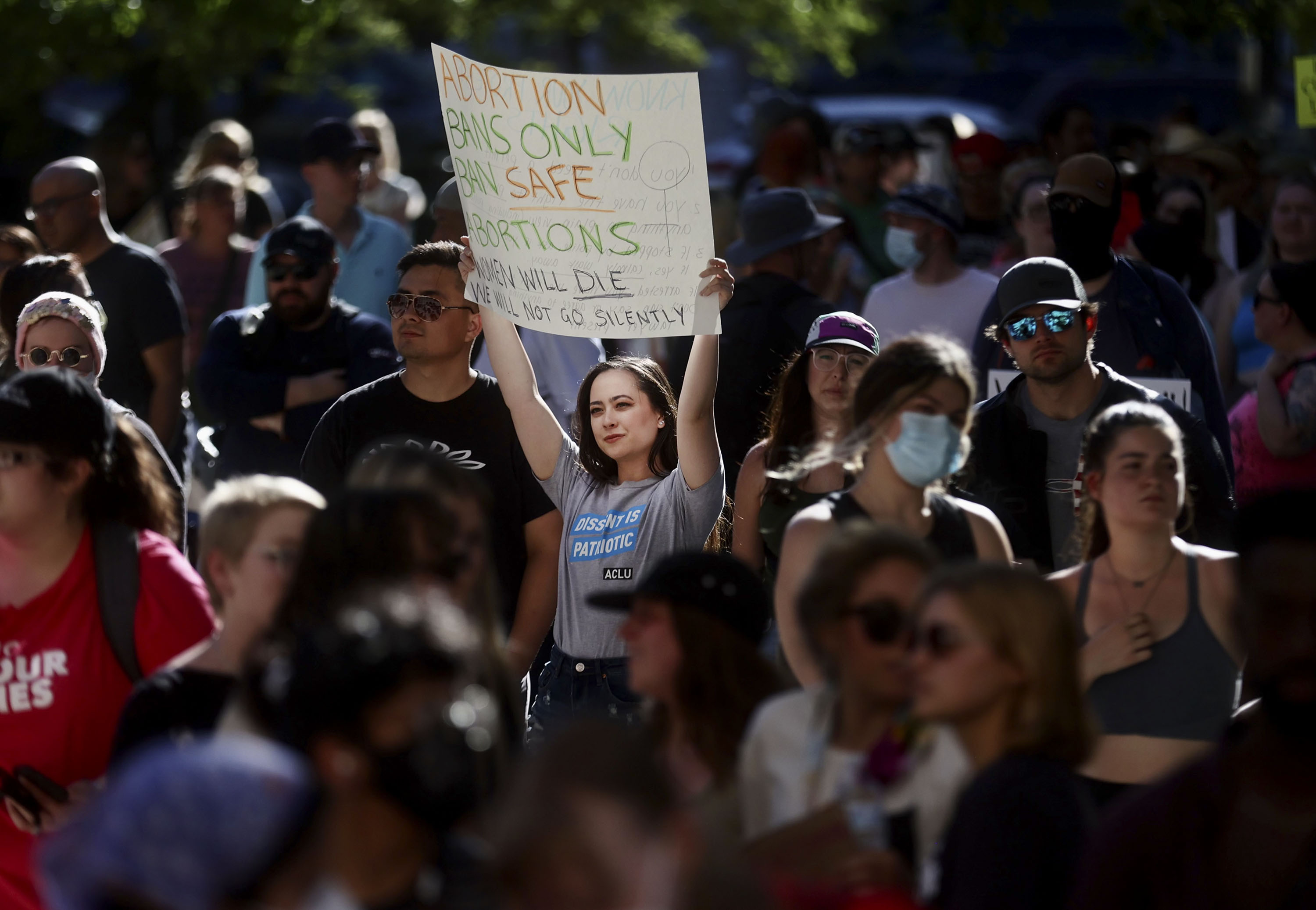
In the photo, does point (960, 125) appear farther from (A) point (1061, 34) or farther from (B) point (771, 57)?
(A) point (1061, 34)

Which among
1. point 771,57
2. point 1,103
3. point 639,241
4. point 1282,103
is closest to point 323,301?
point 639,241

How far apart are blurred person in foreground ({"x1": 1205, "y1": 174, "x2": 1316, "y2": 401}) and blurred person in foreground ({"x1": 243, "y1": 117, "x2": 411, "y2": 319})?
4.11 meters

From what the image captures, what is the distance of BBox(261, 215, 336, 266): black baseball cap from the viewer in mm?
6695

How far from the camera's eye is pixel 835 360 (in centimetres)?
541

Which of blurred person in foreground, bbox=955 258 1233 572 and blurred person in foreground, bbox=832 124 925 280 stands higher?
blurred person in foreground, bbox=832 124 925 280

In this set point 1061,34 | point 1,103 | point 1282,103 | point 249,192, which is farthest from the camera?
point 1061,34

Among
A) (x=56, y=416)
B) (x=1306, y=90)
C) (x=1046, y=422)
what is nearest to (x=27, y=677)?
(x=56, y=416)

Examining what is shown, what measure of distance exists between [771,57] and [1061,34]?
1756cm

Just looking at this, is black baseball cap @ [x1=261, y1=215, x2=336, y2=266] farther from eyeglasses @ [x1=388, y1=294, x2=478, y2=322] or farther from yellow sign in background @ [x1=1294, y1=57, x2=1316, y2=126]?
yellow sign in background @ [x1=1294, y1=57, x2=1316, y2=126]

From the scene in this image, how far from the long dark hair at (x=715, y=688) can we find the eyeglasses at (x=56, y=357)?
3073mm

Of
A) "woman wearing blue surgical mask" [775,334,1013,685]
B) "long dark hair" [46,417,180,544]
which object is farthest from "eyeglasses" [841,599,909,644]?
Result: "long dark hair" [46,417,180,544]

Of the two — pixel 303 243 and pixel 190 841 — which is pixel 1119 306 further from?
pixel 190 841

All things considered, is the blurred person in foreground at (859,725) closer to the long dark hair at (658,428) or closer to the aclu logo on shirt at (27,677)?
the aclu logo on shirt at (27,677)

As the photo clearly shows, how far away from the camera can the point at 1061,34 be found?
33.8 m
